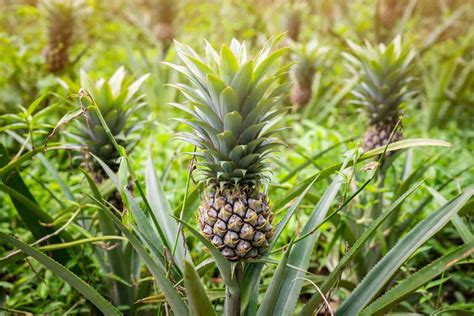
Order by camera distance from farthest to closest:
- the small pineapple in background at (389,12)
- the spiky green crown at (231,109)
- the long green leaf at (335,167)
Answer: the small pineapple in background at (389,12), the long green leaf at (335,167), the spiky green crown at (231,109)

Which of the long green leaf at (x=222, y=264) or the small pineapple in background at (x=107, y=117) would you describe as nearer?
the long green leaf at (x=222, y=264)

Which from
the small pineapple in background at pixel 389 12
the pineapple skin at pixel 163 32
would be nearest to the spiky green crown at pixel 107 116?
the pineapple skin at pixel 163 32

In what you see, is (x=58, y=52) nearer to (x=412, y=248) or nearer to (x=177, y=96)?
(x=177, y=96)

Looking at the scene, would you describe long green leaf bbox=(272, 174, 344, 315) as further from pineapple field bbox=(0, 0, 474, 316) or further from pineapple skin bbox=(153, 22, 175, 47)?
pineapple skin bbox=(153, 22, 175, 47)

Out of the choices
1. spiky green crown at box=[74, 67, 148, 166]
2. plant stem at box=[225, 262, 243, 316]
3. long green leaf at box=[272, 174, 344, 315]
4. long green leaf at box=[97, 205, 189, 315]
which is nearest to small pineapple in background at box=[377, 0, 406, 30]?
spiky green crown at box=[74, 67, 148, 166]

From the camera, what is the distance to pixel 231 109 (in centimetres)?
109

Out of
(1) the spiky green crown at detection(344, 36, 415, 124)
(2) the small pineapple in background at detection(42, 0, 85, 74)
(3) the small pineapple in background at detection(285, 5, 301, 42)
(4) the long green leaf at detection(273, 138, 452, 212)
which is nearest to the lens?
(4) the long green leaf at detection(273, 138, 452, 212)

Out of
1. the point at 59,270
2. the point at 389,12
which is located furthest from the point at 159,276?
the point at 389,12

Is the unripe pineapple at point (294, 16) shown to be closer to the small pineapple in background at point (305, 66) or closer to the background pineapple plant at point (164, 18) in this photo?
the small pineapple in background at point (305, 66)

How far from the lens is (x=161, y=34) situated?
13.4 ft

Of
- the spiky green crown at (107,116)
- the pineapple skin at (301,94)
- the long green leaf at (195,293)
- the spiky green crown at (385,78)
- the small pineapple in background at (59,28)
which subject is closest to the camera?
the long green leaf at (195,293)

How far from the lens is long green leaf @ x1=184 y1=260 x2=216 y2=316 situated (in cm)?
93

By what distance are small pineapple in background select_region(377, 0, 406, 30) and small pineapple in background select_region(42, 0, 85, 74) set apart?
2738 mm

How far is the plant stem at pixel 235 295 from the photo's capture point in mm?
1162
